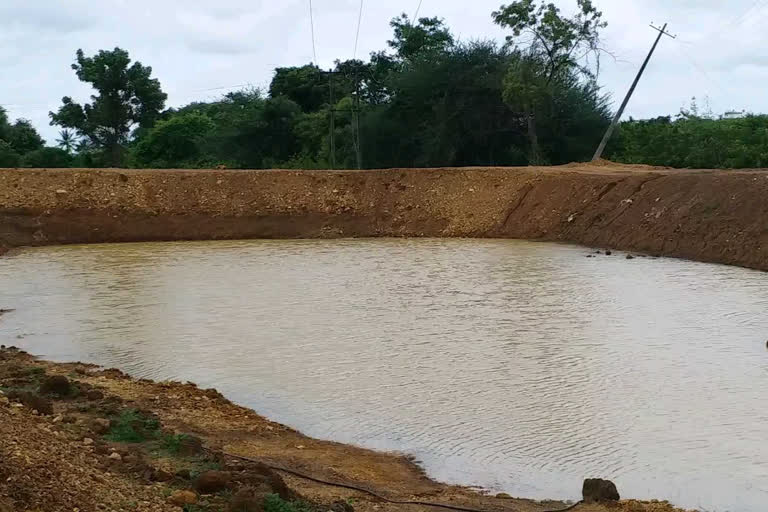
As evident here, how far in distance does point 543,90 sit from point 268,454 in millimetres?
24848

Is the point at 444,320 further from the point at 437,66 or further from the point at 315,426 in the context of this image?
the point at 437,66

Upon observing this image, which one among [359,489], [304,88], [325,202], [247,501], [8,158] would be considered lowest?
[359,489]

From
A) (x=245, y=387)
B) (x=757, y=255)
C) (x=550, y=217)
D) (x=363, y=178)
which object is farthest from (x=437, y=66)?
(x=245, y=387)

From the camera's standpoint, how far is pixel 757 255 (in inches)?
635

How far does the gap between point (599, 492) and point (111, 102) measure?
38246mm

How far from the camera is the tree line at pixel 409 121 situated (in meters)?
30.3

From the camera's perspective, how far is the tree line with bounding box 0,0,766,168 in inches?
1192

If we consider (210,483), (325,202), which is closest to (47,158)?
(325,202)

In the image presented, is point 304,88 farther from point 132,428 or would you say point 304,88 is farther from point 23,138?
point 132,428

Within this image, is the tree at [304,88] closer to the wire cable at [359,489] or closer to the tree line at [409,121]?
the tree line at [409,121]

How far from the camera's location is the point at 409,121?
3359 centimetres

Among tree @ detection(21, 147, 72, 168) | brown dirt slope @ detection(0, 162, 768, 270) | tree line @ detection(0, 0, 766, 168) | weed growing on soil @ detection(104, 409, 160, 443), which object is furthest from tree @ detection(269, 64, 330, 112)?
weed growing on soil @ detection(104, 409, 160, 443)

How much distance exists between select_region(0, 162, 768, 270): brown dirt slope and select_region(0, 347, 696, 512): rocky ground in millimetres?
15018

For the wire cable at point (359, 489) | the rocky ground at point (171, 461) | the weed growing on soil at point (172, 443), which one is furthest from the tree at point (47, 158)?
the wire cable at point (359, 489)
